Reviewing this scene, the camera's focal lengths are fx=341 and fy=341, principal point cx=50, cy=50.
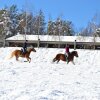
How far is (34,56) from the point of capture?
126ft

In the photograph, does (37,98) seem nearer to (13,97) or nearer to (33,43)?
(13,97)

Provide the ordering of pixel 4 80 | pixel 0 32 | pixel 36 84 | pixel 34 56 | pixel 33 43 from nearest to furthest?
pixel 36 84 < pixel 4 80 < pixel 34 56 < pixel 33 43 < pixel 0 32

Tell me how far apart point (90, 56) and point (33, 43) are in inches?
990

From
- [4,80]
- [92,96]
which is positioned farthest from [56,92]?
[4,80]

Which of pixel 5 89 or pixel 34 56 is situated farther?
pixel 34 56

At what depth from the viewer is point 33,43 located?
62281 mm

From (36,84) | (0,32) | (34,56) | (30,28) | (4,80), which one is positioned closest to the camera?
(36,84)

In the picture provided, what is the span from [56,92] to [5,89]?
1691mm

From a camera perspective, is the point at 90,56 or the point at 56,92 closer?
the point at 56,92

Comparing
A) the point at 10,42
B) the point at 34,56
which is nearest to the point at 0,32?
the point at 10,42

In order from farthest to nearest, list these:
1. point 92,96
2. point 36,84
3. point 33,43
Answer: point 33,43 < point 36,84 < point 92,96

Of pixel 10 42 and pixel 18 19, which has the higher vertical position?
pixel 18 19

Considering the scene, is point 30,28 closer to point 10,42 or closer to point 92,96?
→ point 10,42

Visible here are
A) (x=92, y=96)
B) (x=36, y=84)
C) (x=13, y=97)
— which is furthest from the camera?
(x=36, y=84)
